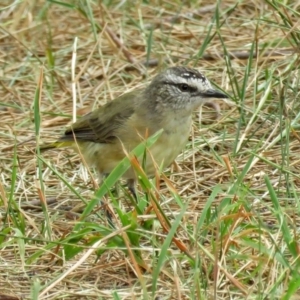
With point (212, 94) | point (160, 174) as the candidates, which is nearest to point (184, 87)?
point (212, 94)

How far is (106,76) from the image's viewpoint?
8219 mm

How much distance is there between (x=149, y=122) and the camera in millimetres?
6453

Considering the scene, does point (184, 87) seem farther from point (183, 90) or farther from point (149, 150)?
point (149, 150)

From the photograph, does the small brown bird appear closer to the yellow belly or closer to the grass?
the yellow belly

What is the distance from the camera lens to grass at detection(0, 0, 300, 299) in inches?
185

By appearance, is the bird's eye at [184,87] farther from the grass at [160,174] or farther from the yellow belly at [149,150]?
the grass at [160,174]

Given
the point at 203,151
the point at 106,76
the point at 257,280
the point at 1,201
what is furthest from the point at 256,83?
the point at 257,280

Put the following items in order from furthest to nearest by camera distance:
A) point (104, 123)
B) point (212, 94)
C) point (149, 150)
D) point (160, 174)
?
point (104, 123)
point (212, 94)
point (149, 150)
point (160, 174)

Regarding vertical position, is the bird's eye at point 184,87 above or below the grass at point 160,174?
above

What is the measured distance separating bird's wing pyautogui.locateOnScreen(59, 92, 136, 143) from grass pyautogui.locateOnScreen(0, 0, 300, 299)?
0.25 meters

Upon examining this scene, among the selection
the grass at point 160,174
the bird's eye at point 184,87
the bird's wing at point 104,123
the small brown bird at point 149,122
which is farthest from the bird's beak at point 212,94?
the bird's wing at point 104,123

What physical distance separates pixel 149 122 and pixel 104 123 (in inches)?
16.9

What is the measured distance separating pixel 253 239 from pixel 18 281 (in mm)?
1205

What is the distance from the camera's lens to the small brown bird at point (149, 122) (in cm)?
625
